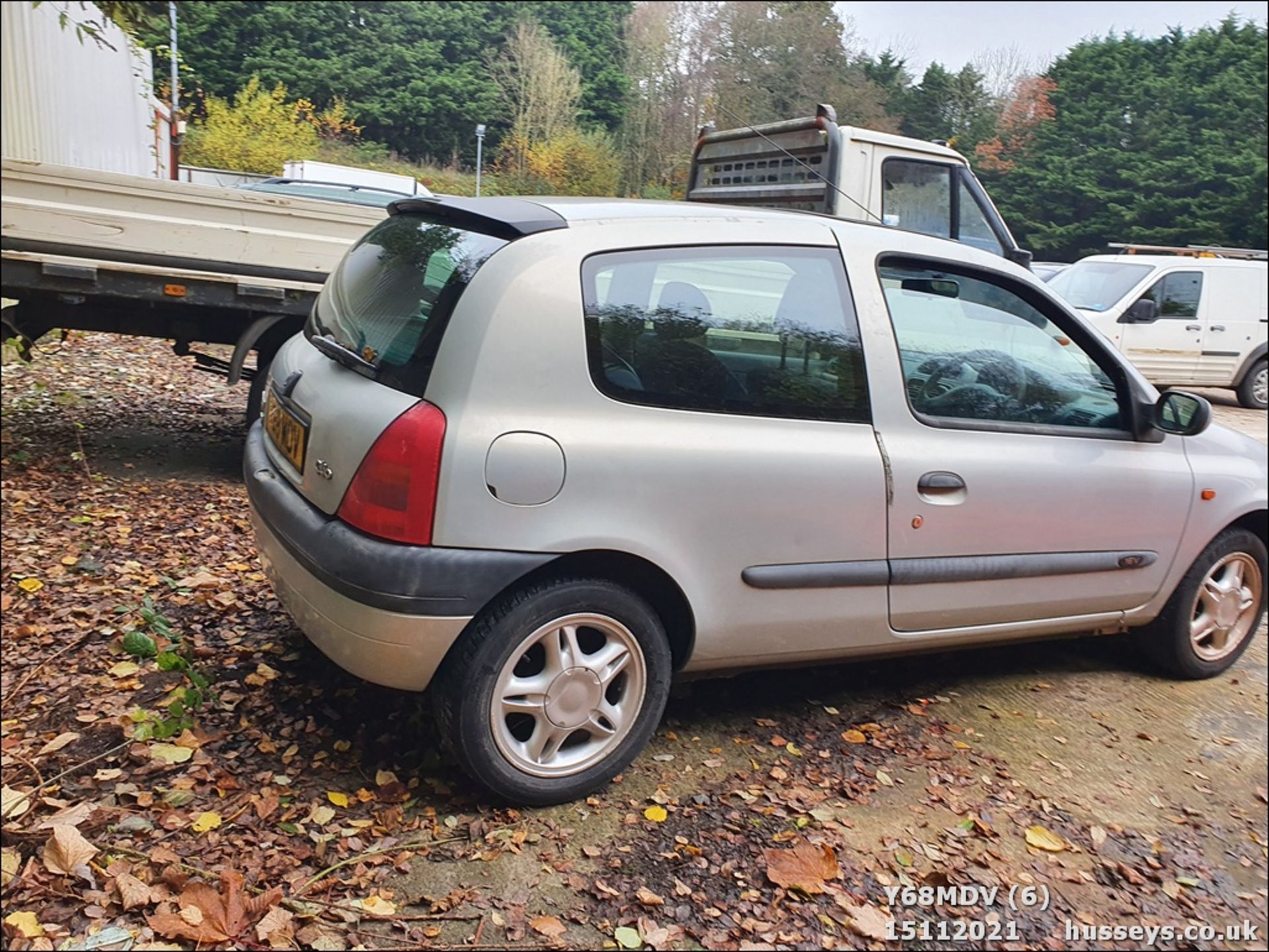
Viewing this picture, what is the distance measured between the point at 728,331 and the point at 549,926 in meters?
1.68

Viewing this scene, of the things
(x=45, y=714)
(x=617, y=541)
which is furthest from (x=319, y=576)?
(x=45, y=714)

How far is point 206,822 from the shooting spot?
2.50m

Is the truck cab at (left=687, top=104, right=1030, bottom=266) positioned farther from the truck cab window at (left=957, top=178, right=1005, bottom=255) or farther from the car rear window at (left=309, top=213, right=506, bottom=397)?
the car rear window at (left=309, top=213, right=506, bottom=397)

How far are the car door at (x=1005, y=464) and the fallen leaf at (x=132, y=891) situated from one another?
2257 millimetres

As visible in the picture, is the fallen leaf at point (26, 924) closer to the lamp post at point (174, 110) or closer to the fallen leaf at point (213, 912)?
the fallen leaf at point (213, 912)

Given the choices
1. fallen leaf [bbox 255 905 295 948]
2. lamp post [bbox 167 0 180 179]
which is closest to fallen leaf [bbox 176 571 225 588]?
fallen leaf [bbox 255 905 295 948]

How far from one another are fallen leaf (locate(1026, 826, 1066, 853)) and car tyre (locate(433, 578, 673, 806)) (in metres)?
1.15

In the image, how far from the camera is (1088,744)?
3475 mm

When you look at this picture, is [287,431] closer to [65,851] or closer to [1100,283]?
[65,851]

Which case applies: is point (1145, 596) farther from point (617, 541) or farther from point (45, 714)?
point (45, 714)

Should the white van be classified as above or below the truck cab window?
below

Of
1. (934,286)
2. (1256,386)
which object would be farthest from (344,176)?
(1256,386)

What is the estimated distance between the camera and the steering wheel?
10.7 feet

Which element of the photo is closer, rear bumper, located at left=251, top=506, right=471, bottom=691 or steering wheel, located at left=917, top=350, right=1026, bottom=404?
rear bumper, located at left=251, top=506, right=471, bottom=691
